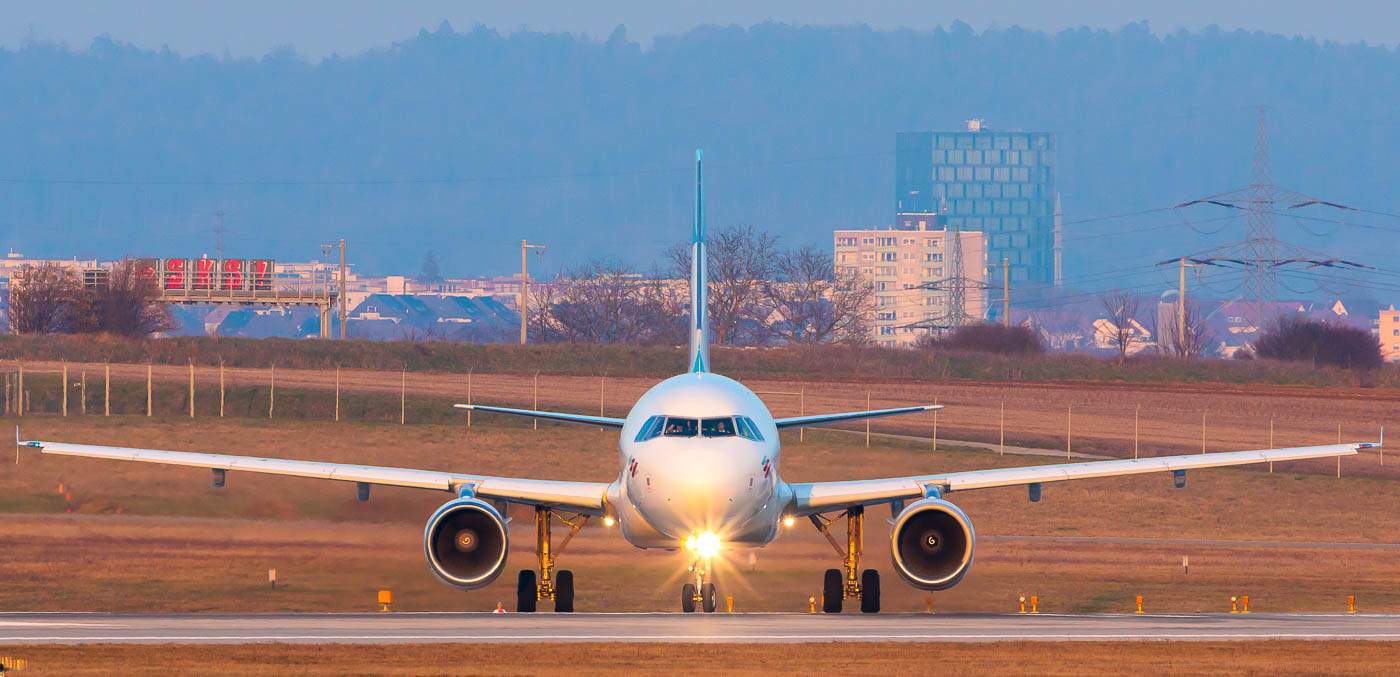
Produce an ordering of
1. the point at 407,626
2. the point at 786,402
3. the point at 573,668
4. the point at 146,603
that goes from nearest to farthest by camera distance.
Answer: the point at 573,668
the point at 407,626
the point at 146,603
the point at 786,402

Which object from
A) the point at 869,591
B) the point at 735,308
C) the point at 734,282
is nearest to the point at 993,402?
the point at 869,591

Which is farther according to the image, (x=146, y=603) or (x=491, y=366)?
(x=491, y=366)

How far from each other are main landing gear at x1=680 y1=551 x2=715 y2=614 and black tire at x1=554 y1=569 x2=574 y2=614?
2.41 meters

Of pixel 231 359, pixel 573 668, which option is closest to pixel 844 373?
pixel 231 359

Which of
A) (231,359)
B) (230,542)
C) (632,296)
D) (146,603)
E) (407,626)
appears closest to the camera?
(407,626)

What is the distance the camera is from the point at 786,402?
307 ft

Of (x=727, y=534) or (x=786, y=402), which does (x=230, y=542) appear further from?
(x=786, y=402)

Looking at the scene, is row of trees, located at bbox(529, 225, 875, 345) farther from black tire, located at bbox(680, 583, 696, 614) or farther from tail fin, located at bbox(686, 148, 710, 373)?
black tire, located at bbox(680, 583, 696, 614)

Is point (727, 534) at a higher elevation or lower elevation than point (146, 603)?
higher

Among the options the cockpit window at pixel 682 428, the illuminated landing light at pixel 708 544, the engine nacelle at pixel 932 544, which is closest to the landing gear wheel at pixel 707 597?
the illuminated landing light at pixel 708 544

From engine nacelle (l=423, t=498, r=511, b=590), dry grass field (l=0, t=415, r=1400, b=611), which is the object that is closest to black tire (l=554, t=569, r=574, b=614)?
engine nacelle (l=423, t=498, r=511, b=590)

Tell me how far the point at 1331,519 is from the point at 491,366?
6225cm

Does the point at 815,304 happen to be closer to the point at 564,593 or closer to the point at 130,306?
the point at 130,306

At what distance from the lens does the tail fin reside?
128 feet
